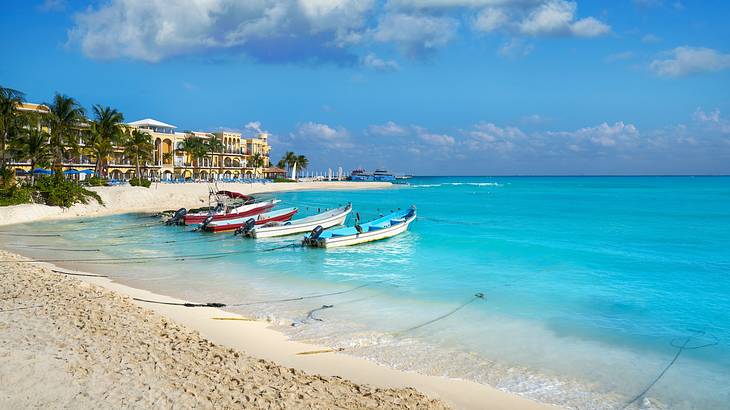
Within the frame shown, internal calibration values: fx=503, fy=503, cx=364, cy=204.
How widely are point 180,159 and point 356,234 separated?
60.4m

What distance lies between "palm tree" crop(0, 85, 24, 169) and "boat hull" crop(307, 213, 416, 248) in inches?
1095

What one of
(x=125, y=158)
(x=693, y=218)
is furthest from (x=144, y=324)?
(x=125, y=158)

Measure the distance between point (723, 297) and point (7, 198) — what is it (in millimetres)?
38275

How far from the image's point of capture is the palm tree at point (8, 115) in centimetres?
3678

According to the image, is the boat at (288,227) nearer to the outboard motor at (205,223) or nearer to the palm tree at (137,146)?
the outboard motor at (205,223)

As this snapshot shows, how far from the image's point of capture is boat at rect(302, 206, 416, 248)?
23.2 m

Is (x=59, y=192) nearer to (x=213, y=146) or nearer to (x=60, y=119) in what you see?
(x=60, y=119)

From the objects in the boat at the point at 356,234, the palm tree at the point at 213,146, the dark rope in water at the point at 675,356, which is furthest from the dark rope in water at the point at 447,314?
the palm tree at the point at 213,146

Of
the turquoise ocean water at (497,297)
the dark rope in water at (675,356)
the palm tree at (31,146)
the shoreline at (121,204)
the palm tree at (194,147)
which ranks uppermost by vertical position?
the palm tree at (194,147)

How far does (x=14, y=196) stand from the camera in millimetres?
32812

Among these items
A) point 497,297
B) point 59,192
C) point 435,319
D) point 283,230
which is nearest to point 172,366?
point 435,319

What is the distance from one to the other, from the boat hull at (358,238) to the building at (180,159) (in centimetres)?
3852

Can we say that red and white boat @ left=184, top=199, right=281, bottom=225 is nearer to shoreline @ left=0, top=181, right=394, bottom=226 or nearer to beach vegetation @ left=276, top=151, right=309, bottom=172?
shoreline @ left=0, top=181, right=394, bottom=226

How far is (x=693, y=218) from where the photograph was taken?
41.9 m
